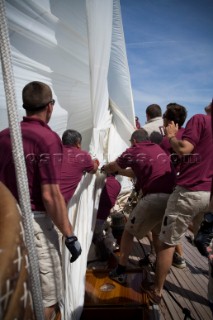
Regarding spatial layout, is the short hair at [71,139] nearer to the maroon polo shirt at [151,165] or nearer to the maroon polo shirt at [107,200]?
the maroon polo shirt at [151,165]

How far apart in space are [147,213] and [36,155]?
154 cm

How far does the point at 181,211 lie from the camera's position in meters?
2.46

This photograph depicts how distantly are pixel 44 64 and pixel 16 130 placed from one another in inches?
140

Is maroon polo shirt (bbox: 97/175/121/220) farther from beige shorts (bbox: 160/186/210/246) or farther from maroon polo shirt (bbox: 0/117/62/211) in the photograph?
maroon polo shirt (bbox: 0/117/62/211)

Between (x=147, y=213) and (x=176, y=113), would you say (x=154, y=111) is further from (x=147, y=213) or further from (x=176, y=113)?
(x=147, y=213)

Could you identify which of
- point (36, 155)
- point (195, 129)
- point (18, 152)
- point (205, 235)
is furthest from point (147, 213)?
point (18, 152)

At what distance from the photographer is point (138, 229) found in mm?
2844

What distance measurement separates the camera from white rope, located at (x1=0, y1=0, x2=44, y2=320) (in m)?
0.95

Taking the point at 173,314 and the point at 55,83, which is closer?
the point at 173,314

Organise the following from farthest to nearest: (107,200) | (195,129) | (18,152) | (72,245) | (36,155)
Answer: (107,200)
(195,129)
(72,245)
(36,155)
(18,152)

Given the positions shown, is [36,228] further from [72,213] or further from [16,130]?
[16,130]

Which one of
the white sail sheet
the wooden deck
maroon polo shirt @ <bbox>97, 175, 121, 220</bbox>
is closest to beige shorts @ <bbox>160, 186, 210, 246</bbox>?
the wooden deck

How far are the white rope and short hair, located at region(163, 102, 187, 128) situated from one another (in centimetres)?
219

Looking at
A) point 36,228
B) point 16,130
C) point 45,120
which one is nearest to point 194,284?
point 36,228
